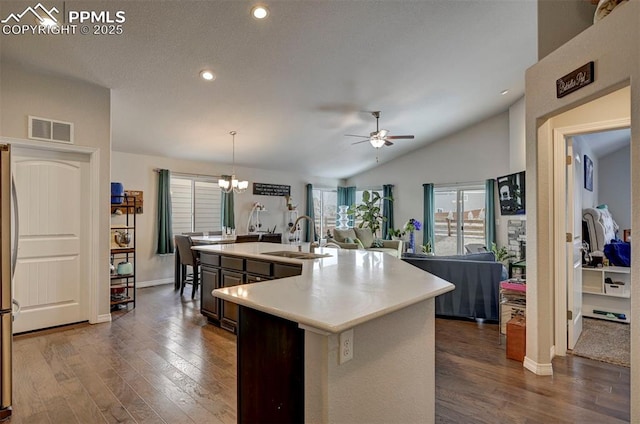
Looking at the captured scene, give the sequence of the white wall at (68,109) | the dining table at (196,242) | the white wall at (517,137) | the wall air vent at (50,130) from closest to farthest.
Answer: the white wall at (68,109) < the wall air vent at (50,130) < the dining table at (196,242) < the white wall at (517,137)

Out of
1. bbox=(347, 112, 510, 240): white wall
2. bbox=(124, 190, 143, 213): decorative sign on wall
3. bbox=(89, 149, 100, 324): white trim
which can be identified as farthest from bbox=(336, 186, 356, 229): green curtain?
bbox=(89, 149, 100, 324): white trim

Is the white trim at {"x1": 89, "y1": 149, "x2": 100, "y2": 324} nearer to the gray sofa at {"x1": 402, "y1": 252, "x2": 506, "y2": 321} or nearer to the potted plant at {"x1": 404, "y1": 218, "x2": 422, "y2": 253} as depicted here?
the gray sofa at {"x1": 402, "y1": 252, "x2": 506, "y2": 321}

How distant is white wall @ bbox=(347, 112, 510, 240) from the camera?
6703mm

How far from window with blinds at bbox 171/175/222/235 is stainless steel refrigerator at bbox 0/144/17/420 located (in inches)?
167

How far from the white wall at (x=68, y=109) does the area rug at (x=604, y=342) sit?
5014 millimetres

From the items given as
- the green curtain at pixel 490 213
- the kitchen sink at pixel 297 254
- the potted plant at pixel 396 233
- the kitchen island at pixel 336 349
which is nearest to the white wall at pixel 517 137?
the green curtain at pixel 490 213

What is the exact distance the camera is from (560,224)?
9.40ft

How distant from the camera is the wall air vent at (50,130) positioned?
10.9ft

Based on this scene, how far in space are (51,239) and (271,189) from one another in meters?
4.54

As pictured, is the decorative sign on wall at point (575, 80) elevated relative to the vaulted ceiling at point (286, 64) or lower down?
lower down

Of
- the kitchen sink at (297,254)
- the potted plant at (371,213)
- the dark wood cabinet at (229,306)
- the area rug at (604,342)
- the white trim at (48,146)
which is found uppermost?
the white trim at (48,146)

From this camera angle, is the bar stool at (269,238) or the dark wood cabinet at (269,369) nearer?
the dark wood cabinet at (269,369)

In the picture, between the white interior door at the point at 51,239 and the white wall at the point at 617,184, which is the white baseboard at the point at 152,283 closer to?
the white interior door at the point at 51,239

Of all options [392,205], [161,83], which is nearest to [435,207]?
[392,205]
